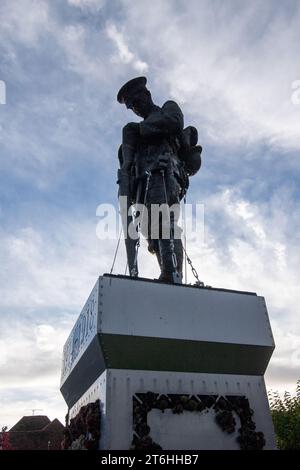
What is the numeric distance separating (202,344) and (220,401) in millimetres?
625

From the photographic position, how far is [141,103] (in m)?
7.04

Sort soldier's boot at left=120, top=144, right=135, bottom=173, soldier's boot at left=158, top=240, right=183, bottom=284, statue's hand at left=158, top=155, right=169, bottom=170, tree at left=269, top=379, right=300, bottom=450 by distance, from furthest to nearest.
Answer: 1. tree at left=269, top=379, right=300, bottom=450
2. soldier's boot at left=120, top=144, right=135, bottom=173
3. statue's hand at left=158, top=155, right=169, bottom=170
4. soldier's boot at left=158, top=240, right=183, bottom=284

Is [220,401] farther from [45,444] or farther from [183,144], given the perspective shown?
[45,444]

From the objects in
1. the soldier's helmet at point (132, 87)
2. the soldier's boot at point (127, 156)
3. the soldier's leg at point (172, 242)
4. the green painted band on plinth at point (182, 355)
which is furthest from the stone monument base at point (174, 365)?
the soldier's helmet at point (132, 87)

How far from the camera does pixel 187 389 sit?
4.25m

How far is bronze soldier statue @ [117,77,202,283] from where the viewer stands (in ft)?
19.6

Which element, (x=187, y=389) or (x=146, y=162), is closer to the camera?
(x=187, y=389)

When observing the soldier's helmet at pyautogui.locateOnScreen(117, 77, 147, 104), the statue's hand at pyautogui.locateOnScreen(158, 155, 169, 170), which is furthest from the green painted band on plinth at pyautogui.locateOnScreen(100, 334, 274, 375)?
the soldier's helmet at pyautogui.locateOnScreen(117, 77, 147, 104)

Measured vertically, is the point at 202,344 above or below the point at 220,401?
above

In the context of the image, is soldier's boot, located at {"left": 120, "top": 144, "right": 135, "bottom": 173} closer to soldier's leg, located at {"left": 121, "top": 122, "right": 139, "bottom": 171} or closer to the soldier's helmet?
soldier's leg, located at {"left": 121, "top": 122, "right": 139, "bottom": 171}

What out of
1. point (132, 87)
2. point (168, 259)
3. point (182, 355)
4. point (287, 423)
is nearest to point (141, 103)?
point (132, 87)

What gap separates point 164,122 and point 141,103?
0.86m
